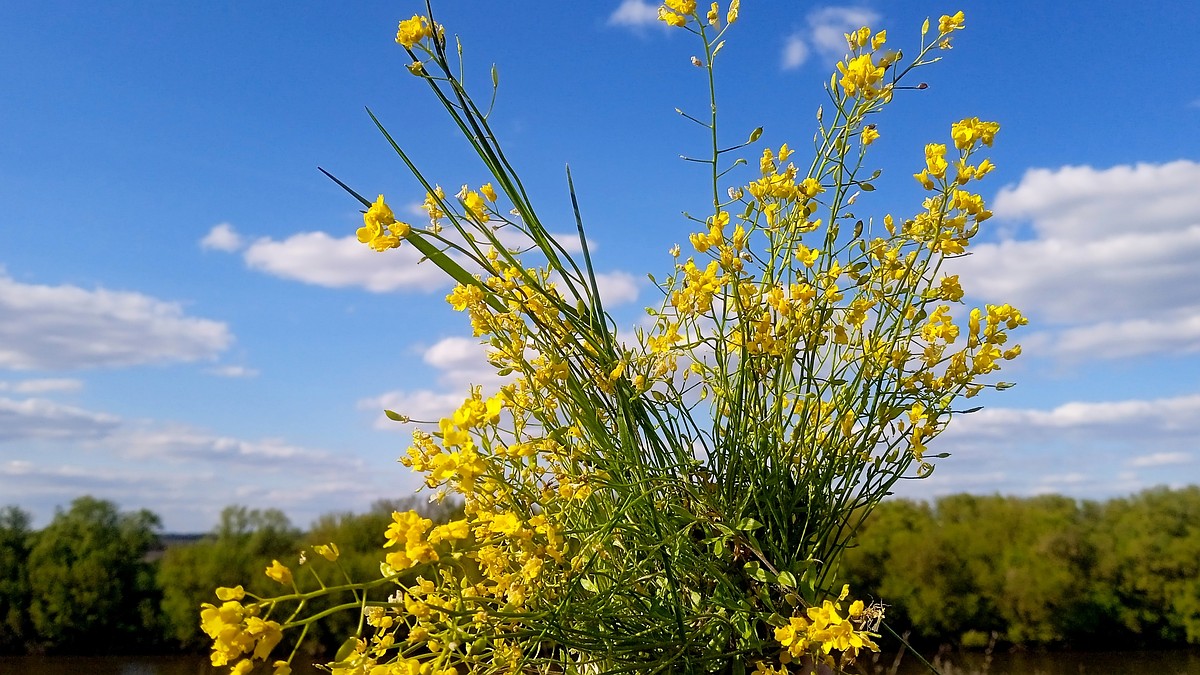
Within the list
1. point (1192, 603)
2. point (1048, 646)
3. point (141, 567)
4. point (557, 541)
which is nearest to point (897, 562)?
point (1048, 646)

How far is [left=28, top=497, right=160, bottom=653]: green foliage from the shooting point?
34.4ft

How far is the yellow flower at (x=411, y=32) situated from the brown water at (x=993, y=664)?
9511 mm

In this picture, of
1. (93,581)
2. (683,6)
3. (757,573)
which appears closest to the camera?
(757,573)

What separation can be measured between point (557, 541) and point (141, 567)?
11.8 metres

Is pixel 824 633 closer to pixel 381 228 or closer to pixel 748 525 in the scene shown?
pixel 748 525

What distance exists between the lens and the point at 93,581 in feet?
34.2

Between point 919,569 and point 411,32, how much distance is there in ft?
32.7

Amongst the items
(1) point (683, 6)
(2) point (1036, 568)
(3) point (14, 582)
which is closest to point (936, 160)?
(1) point (683, 6)

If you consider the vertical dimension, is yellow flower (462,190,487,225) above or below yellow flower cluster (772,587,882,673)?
above

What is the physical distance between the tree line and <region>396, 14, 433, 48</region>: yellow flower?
28.9 feet

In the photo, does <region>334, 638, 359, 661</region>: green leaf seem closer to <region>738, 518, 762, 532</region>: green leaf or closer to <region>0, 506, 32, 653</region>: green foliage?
<region>738, 518, 762, 532</region>: green leaf

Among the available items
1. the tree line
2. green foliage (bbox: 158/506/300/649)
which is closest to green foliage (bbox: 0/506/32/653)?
the tree line

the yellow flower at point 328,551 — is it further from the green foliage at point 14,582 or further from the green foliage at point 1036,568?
the green foliage at point 14,582

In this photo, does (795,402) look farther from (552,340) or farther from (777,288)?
(552,340)
